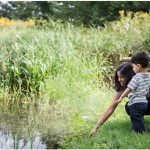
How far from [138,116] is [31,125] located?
1792mm

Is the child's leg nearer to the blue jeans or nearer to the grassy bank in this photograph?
the blue jeans

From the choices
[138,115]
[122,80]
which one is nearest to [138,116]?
[138,115]

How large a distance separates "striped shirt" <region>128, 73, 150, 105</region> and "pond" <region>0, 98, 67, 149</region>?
109 cm

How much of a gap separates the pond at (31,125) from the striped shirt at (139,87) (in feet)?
3.58

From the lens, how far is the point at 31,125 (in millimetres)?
5547

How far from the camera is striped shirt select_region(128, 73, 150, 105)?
4344 mm

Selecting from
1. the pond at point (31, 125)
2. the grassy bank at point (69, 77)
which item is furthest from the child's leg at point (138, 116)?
the pond at point (31, 125)

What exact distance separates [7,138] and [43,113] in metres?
1.43

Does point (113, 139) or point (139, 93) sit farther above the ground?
point (139, 93)

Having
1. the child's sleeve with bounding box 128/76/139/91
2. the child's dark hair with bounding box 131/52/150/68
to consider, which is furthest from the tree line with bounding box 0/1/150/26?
the child's sleeve with bounding box 128/76/139/91

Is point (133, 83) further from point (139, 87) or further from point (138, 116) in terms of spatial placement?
point (138, 116)

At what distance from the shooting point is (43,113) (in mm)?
6293

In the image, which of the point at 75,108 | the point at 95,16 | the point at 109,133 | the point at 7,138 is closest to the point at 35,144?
the point at 7,138

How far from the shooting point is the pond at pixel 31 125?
15.6ft
